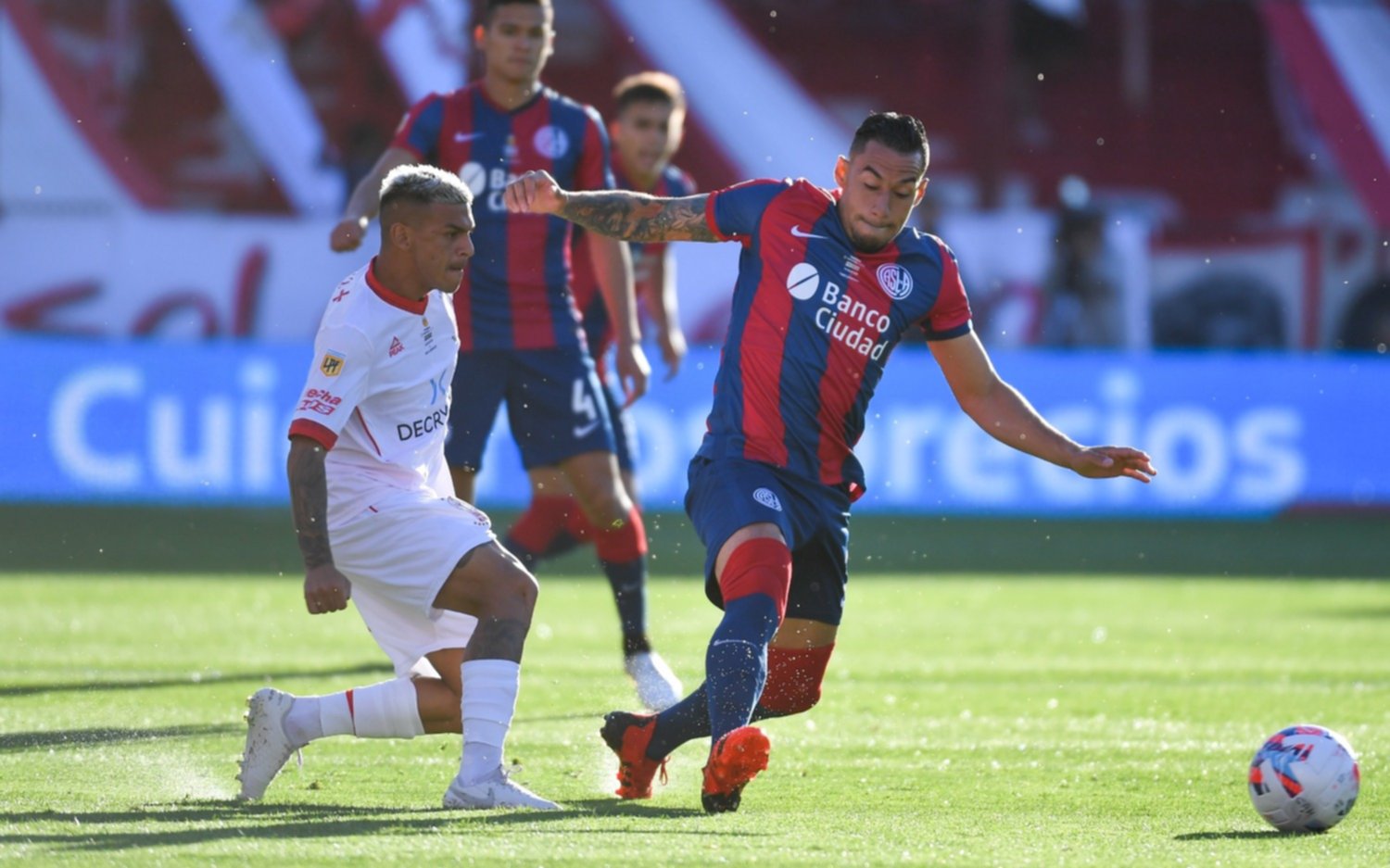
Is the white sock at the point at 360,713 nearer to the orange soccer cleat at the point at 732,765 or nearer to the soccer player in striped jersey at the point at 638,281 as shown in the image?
the orange soccer cleat at the point at 732,765

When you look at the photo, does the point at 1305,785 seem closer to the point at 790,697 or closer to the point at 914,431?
the point at 790,697

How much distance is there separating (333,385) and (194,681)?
2768 millimetres

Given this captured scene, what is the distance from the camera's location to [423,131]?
7.30m

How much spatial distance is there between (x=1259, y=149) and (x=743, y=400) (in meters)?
20.6

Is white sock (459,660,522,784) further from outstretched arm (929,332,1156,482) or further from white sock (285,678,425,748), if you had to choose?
outstretched arm (929,332,1156,482)

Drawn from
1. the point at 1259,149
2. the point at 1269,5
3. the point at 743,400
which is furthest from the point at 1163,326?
the point at 743,400

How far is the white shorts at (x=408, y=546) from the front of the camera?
524 cm

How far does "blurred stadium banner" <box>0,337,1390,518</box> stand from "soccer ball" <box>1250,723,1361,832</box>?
8470mm

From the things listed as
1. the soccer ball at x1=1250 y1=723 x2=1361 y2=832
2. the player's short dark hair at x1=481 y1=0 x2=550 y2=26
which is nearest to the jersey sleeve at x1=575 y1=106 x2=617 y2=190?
the player's short dark hair at x1=481 y1=0 x2=550 y2=26

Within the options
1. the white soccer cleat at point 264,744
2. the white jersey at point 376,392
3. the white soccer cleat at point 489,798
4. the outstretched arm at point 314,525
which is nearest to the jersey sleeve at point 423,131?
the white jersey at point 376,392

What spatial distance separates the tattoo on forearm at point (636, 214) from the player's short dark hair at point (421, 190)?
1.23 ft

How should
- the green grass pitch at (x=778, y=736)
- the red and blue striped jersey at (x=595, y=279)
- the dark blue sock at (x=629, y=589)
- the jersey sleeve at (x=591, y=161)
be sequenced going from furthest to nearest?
the red and blue striped jersey at (x=595, y=279), the dark blue sock at (x=629, y=589), the jersey sleeve at (x=591, y=161), the green grass pitch at (x=778, y=736)

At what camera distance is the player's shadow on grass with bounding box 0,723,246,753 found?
5.93 meters

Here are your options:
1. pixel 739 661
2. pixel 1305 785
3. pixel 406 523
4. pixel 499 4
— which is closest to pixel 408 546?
pixel 406 523
